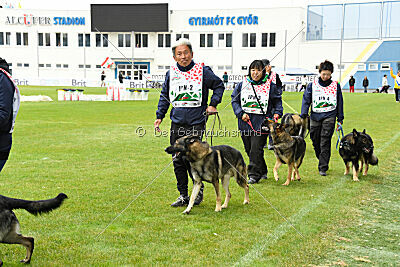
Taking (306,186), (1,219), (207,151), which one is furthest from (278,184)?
(1,219)

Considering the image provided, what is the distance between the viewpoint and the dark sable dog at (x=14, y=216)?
12.8 ft

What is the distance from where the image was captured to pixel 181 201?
20.8 ft

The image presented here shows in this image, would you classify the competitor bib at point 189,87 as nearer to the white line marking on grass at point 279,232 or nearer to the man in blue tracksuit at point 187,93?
the man in blue tracksuit at point 187,93

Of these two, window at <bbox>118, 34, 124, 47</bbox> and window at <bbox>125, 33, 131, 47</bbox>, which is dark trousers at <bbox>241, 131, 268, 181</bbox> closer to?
window at <bbox>125, 33, 131, 47</bbox>

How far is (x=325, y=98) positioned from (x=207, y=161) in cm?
371

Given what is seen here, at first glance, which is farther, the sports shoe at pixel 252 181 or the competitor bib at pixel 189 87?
the sports shoe at pixel 252 181

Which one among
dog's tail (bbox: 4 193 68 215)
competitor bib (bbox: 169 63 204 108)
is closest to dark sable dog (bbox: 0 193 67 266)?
dog's tail (bbox: 4 193 68 215)

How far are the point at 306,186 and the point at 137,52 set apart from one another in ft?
195

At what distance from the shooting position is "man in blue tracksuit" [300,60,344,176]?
8.47 meters

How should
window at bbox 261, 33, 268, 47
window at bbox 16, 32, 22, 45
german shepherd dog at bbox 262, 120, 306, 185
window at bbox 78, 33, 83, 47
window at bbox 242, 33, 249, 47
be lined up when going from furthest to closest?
window at bbox 16, 32, 22, 45, window at bbox 78, 33, 83, 47, window at bbox 242, 33, 249, 47, window at bbox 261, 33, 268, 47, german shepherd dog at bbox 262, 120, 306, 185

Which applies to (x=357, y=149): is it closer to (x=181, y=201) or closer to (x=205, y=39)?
(x=181, y=201)

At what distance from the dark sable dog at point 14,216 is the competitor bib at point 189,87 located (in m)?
2.47

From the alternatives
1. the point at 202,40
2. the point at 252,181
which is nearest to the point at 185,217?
the point at 252,181

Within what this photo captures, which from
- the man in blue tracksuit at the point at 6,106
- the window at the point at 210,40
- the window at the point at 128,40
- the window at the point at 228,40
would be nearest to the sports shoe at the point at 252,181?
the man in blue tracksuit at the point at 6,106
